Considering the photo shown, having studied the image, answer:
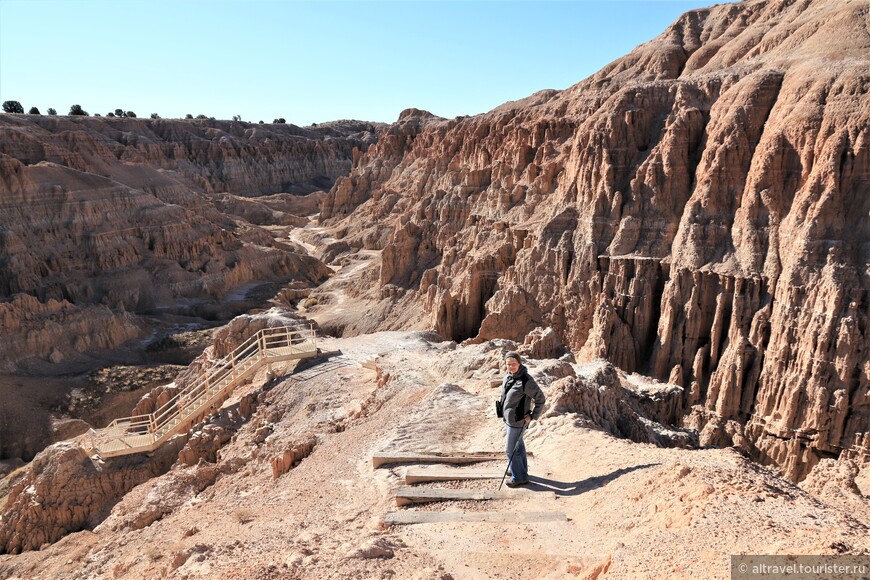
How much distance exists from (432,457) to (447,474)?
32.1 inches

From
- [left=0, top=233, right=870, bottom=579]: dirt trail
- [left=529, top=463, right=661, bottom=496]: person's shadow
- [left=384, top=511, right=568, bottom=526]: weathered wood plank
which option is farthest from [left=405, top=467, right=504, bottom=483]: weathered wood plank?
[left=384, top=511, right=568, bottom=526]: weathered wood plank

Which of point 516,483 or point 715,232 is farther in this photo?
point 715,232

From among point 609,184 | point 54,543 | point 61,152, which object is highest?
point 61,152

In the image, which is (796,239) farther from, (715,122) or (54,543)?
(54,543)

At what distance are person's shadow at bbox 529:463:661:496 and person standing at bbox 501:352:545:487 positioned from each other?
0.79 feet

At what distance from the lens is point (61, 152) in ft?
167

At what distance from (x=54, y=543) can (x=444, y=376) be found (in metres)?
10.5

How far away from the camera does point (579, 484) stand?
324 inches

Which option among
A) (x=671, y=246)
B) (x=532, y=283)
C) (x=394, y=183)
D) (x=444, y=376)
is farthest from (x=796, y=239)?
(x=394, y=183)

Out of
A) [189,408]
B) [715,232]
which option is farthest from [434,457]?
[715,232]

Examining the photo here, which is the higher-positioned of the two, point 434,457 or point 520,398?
point 520,398

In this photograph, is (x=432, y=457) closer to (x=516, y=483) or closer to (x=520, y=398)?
(x=516, y=483)

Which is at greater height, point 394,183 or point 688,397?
point 394,183

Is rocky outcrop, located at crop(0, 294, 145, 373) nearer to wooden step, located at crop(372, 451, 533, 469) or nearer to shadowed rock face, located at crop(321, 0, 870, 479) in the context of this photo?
shadowed rock face, located at crop(321, 0, 870, 479)
